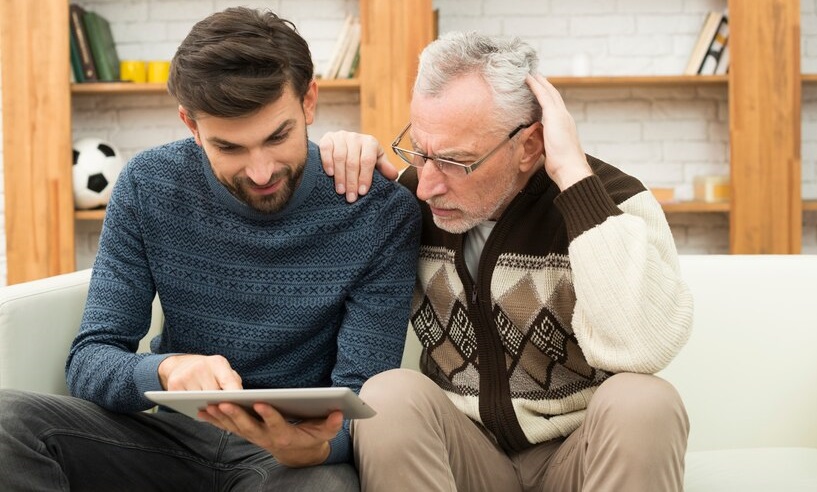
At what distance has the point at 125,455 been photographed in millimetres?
1474

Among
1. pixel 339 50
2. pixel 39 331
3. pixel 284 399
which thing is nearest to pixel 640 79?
pixel 339 50

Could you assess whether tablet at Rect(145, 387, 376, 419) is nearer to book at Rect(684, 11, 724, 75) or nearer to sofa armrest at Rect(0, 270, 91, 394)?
sofa armrest at Rect(0, 270, 91, 394)

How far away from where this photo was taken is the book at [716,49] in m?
3.69

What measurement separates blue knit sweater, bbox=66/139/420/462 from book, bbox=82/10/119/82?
2.29m

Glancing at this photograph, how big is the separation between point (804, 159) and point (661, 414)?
298cm

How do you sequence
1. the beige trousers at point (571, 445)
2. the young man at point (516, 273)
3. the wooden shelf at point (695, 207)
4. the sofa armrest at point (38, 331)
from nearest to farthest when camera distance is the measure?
the beige trousers at point (571, 445), the young man at point (516, 273), the sofa armrest at point (38, 331), the wooden shelf at point (695, 207)

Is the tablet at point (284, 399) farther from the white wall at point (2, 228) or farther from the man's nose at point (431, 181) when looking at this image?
the white wall at point (2, 228)

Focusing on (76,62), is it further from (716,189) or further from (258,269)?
(716,189)

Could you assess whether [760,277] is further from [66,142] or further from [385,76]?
[66,142]

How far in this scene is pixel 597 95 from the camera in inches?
155

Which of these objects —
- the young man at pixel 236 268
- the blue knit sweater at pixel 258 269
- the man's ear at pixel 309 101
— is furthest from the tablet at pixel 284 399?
the man's ear at pixel 309 101

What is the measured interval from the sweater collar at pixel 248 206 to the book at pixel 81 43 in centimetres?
232

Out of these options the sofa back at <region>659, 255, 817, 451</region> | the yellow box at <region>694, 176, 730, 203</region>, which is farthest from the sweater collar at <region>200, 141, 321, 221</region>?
the yellow box at <region>694, 176, 730, 203</region>

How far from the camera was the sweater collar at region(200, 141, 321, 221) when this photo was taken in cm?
167
